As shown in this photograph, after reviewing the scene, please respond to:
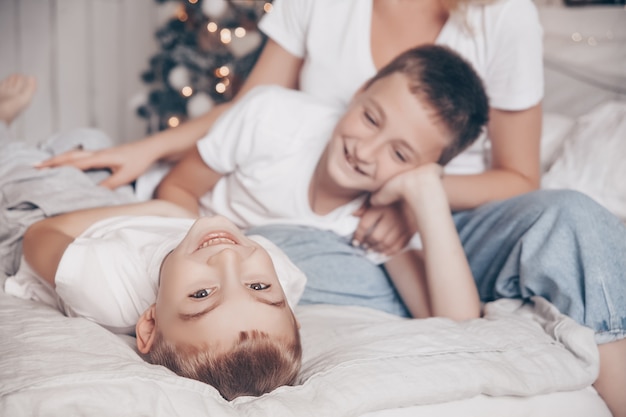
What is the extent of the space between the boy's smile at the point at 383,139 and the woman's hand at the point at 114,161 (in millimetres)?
453

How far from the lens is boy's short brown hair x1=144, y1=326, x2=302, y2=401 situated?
814 millimetres

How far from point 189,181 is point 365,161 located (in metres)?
0.43

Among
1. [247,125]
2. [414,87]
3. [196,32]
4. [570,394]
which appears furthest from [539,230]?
[196,32]

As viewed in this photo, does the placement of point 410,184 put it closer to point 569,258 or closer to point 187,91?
point 569,258

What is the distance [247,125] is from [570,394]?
83cm

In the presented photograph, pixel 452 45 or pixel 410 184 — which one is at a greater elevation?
pixel 452 45

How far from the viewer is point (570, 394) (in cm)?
97

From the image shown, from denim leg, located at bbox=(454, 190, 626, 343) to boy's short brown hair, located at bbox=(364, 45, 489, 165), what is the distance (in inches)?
9.3

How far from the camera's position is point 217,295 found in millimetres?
860

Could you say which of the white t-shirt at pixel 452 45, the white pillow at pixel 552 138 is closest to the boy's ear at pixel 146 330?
the white t-shirt at pixel 452 45

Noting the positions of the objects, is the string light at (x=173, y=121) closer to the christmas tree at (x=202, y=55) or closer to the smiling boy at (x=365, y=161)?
the christmas tree at (x=202, y=55)

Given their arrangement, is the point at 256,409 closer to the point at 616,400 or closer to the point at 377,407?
the point at 377,407

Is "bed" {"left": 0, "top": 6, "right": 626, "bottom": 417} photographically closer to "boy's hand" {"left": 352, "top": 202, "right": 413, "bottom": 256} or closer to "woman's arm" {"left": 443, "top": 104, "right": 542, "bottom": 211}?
"boy's hand" {"left": 352, "top": 202, "right": 413, "bottom": 256}

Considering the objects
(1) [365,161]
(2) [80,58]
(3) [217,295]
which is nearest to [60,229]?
(3) [217,295]
